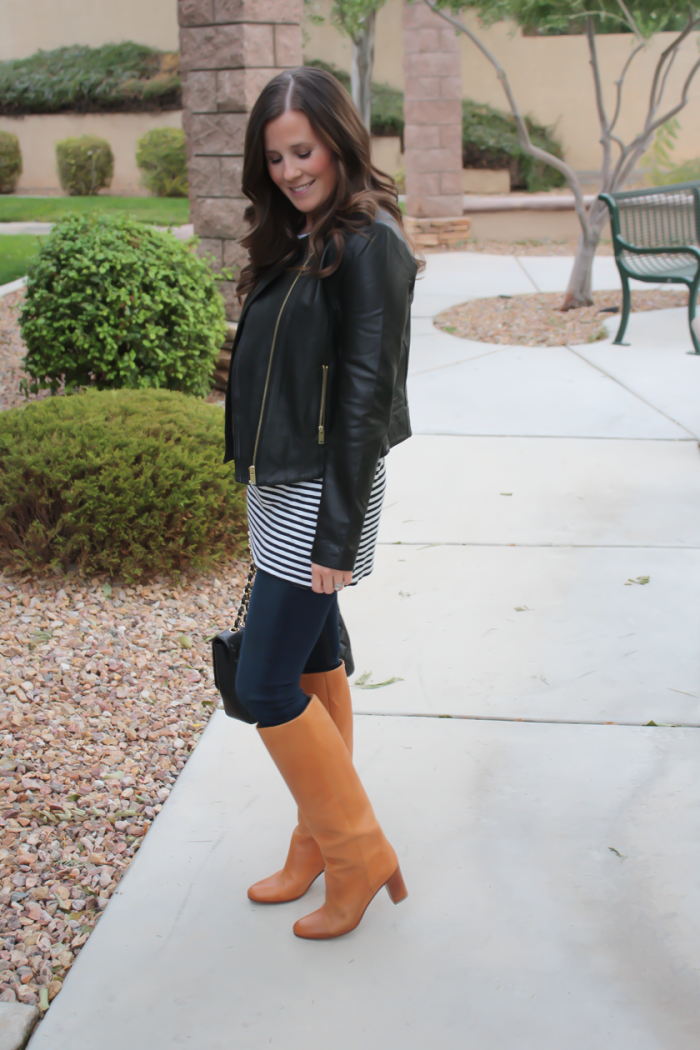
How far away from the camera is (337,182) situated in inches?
74.5

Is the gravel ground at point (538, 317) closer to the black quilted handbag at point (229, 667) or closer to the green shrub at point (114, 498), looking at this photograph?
the green shrub at point (114, 498)

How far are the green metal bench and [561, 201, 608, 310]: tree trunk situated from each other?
0.94 feet

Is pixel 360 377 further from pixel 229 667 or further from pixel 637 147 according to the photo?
pixel 637 147

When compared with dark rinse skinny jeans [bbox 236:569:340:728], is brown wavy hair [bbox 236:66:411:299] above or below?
above

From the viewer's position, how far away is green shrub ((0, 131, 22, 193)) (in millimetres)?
21328

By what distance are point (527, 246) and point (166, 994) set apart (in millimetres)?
14613

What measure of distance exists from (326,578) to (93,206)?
13702mm

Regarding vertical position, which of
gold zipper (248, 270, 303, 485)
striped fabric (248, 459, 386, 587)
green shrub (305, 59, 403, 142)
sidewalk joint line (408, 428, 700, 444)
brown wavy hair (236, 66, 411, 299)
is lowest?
sidewalk joint line (408, 428, 700, 444)

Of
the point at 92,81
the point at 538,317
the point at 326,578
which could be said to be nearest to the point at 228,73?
the point at 538,317

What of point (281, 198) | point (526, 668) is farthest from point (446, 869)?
point (281, 198)

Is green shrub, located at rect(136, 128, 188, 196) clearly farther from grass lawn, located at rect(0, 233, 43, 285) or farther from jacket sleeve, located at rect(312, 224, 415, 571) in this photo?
jacket sleeve, located at rect(312, 224, 415, 571)

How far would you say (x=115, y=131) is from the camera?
74.5ft

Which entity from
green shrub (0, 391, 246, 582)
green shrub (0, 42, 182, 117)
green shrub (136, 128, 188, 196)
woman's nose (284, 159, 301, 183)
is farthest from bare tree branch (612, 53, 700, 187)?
green shrub (0, 42, 182, 117)

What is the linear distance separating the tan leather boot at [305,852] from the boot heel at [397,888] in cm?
19
